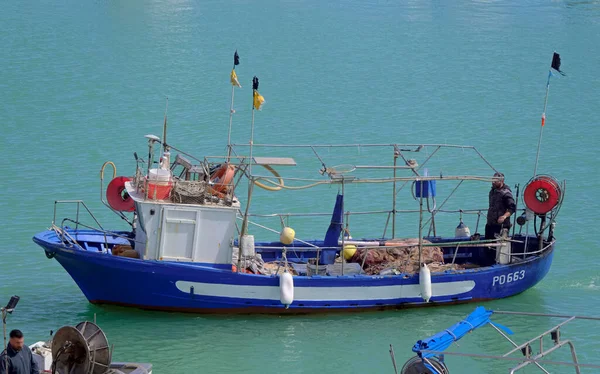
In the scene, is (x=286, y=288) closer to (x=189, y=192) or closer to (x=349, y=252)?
(x=349, y=252)

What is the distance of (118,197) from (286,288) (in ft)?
13.4

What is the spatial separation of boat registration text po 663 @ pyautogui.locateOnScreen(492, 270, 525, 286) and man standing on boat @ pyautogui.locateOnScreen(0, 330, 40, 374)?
10.5 m

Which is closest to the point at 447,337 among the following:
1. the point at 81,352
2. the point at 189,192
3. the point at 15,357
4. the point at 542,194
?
the point at 81,352

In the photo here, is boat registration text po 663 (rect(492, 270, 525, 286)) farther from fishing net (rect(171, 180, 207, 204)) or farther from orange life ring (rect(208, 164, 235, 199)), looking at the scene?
fishing net (rect(171, 180, 207, 204))

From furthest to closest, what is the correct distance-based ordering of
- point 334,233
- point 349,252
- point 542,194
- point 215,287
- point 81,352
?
point 542,194, point 349,252, point 334,233, point 215,287, point 81,352

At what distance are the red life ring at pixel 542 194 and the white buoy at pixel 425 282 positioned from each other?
286cm

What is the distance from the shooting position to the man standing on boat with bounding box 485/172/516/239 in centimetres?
1959

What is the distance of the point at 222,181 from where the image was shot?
18516mm

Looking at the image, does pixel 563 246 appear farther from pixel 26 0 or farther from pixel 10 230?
pixel 26 0

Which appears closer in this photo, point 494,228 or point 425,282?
point 425,282

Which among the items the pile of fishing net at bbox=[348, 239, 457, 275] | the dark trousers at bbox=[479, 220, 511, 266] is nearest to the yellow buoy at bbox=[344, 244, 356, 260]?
the pile of fishing net at bbox=[348, 239, 457, 275]

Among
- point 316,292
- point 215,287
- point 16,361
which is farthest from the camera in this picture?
point 316,292

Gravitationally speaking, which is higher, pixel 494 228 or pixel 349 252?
pixel 494 228

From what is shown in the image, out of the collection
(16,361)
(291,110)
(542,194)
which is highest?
(291,110)
